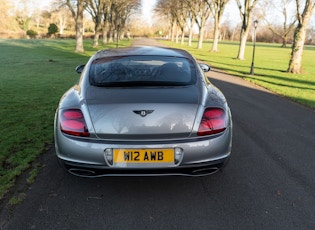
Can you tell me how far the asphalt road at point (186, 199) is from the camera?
113 inches

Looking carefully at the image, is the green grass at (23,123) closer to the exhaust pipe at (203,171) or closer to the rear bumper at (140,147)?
the rear bumper at (140,147)

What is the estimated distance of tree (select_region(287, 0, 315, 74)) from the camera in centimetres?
1633

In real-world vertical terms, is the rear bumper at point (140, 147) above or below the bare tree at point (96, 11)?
below

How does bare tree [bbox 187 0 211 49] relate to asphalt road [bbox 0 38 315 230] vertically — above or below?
above

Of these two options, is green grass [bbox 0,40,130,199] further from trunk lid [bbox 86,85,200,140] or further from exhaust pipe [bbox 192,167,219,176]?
exhaust pipe [bbox 192,167,219,176]

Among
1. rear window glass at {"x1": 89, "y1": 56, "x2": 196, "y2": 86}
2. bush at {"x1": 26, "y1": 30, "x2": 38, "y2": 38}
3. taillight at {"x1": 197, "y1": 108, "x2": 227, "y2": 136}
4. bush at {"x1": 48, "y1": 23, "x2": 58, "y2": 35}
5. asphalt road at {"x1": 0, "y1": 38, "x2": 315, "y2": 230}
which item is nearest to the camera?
asphalt road at {"x1": 0, "y1": 38, "x2": 315, "y2": 230}

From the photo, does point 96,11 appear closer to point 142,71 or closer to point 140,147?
point 142,71

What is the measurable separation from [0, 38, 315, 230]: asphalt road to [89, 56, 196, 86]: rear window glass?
1200mm

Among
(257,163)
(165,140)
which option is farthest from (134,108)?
(257,163)

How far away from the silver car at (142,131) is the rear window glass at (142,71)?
133mm

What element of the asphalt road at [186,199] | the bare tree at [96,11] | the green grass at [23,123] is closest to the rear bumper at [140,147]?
the asphalt road at [186,199]

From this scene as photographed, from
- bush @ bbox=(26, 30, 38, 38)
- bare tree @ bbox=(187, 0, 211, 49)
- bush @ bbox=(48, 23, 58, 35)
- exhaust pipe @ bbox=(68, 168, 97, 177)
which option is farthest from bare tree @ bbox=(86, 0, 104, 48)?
bush @ bbox=(48, 23, 58, 35)

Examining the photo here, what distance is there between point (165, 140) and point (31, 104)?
588 centimetres

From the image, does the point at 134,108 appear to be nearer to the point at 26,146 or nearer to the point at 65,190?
the point at 65,190
